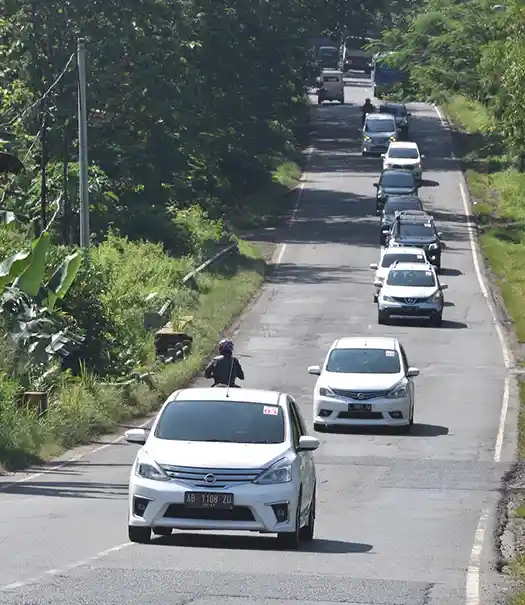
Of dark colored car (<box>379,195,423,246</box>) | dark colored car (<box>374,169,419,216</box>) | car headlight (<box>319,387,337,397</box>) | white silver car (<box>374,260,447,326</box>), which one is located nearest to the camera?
car headlight (<box>319,387,337,397</box>)

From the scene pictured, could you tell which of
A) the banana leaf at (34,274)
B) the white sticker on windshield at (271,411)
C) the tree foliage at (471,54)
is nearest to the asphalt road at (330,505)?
the white sticker on windshield at (271,411)

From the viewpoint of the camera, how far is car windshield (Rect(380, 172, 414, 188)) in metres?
66.5

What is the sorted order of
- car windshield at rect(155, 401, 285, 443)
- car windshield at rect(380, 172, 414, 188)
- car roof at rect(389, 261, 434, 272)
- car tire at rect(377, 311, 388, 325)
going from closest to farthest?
car windshield at rect(155, 401, 285, 443) < car tire at rect(377, 311, 388, 325) < car roof at rect(389, 261, 434, 272) < car windshield at rect(380, 172, 414, 188)

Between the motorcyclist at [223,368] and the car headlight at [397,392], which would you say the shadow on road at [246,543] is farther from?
the car headlight at [397,392]

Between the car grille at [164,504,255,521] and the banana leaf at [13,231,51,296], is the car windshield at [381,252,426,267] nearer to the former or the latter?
the banana leaf at [13,231,51,296]

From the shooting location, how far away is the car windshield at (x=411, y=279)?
146 feet

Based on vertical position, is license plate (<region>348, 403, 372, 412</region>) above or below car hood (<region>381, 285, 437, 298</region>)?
above

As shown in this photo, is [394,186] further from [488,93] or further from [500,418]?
[500,418]

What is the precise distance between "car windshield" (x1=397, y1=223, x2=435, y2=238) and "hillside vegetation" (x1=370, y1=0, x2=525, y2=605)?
104 inches

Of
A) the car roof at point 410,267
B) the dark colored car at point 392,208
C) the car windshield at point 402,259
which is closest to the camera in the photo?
the car roof at point 410,267

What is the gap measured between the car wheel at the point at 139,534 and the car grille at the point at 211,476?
610 mm

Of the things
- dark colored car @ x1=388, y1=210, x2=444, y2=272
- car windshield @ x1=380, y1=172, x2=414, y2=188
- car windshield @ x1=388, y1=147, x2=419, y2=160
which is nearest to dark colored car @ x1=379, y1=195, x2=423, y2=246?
dark colored car @ x1=388, y1=210, x2=444, y2=272

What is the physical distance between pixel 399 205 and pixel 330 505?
41759 millimetres

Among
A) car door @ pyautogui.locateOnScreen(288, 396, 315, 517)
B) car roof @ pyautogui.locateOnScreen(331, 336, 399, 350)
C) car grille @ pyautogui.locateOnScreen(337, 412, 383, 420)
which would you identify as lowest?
car grille @ pyautogui.locateOnScreen(337, 412, 383, 420)
